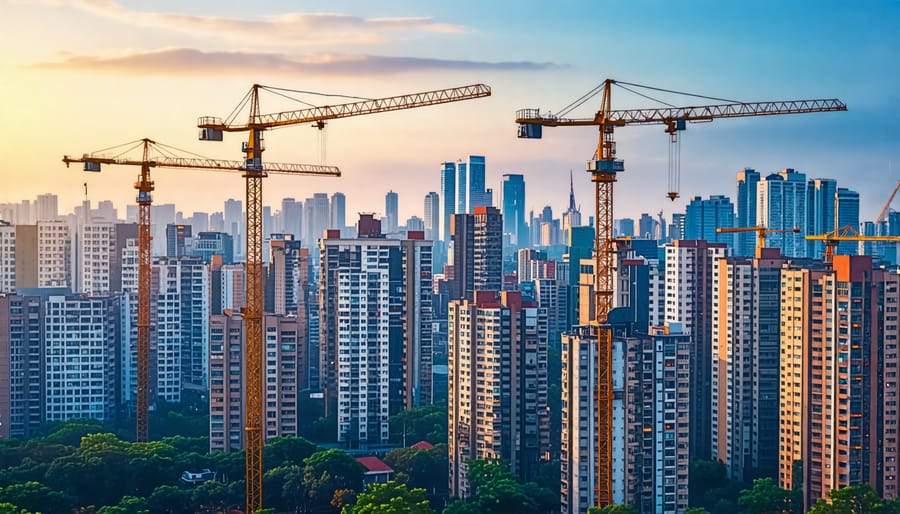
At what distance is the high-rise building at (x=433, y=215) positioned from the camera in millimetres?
68250

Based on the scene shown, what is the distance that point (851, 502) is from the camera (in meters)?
17.6

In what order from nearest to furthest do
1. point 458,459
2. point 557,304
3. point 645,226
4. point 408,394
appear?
point 458,459 < point 408,394 < point 557,304 < point 645,226

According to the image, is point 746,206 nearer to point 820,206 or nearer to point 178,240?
point 820,206

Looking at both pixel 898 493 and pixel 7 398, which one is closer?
pixel 898 493

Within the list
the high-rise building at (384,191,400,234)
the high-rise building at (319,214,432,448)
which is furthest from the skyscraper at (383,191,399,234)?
the high-rise building at (319,214,432,448)

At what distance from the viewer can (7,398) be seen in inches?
1040

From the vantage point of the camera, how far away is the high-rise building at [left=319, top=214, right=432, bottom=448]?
1053 inches

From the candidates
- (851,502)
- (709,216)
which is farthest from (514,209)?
(851,502)

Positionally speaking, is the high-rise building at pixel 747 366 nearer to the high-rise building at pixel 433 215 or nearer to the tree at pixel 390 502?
the tree at pixel 390 502

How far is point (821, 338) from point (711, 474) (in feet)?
9.85

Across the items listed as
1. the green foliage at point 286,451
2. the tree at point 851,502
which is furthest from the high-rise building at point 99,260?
the tree at point 851,502

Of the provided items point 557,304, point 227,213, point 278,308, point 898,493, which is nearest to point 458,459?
point 898,493

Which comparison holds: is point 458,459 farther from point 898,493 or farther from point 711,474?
point 898,493

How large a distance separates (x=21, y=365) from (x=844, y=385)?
17.1 meters
